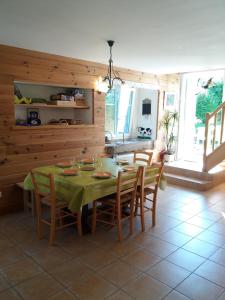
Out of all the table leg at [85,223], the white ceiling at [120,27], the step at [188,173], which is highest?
the white ceiling at [120,27]

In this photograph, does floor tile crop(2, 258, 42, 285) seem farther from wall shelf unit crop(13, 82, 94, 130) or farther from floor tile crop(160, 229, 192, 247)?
wall shelf unit crop(13, 82, 94, 130)

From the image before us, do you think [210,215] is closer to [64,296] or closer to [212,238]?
[212,238]

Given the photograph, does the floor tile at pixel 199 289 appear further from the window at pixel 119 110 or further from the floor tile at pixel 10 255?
the window at pixel 119 110

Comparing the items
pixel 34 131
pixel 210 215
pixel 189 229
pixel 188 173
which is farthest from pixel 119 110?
pixel 189 229

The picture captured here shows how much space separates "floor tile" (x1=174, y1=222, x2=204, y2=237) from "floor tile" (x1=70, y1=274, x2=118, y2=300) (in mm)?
1409

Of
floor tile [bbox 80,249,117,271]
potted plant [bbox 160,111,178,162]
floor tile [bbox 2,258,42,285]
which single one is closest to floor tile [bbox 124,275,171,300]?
floor tile [bbox 80,249,117,271]

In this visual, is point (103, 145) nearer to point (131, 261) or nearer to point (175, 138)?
point (175, 138)

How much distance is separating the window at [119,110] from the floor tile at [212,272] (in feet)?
12.3

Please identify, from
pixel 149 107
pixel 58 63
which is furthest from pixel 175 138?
pixel 58 63

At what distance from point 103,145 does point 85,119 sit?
62 centimetres

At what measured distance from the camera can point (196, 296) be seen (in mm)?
2160

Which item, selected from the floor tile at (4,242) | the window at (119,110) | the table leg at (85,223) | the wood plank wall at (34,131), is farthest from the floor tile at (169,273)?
the window at (119,110)

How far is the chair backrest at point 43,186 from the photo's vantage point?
2.80 metres

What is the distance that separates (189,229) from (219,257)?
0.67 metres
